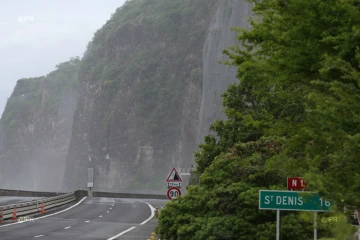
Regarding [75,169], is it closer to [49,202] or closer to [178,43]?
[178,43]

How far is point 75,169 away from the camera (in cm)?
17788

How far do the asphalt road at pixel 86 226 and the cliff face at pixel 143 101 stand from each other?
3545 inches

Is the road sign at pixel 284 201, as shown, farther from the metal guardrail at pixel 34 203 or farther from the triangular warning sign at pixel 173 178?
the metal guardrail at pixel 34 203

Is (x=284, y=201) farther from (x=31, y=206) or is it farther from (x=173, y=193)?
(x=31, y=206)

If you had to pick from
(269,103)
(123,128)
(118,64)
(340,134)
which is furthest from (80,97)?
(340,134)

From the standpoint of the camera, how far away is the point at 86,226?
127 ft

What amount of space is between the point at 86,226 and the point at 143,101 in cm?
13028

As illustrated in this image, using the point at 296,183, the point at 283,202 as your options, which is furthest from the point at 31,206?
the point at 296,183

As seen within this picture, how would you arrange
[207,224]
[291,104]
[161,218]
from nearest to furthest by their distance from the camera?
[207,224], [161,218], [291,104]

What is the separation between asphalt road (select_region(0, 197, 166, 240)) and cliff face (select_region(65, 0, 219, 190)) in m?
90.1

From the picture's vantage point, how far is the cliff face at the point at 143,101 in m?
153

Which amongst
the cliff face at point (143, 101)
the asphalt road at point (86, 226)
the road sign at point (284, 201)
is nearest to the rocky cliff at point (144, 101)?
the cliff face at point (143, 101)

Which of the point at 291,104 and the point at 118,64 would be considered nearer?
the point at 291,104

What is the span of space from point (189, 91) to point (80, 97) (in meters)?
46.9
